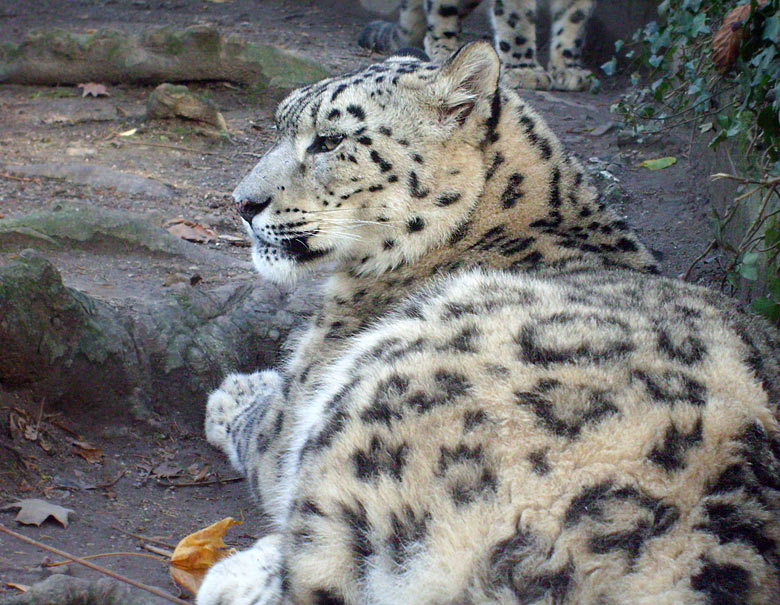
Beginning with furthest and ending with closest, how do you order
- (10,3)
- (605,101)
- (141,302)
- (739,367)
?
(10,3)
(605,101)
(141,302)
(739,367)

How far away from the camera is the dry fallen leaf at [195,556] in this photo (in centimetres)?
276

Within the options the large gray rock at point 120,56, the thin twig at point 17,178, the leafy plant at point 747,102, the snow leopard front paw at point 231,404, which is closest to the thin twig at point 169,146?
the thin twig at point 17,178

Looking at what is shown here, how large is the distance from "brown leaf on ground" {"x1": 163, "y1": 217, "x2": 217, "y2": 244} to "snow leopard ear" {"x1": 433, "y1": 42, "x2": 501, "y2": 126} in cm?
260

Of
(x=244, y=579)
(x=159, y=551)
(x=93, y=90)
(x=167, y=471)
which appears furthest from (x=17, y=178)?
(x=244, y=579)

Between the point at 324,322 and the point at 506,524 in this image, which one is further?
the point at 324,322

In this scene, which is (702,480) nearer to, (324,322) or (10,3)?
(324,322)

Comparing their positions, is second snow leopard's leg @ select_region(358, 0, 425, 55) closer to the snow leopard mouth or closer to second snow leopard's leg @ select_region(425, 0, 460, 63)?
second snow leopard's leg @ select_region(425, 0, 460, 63)

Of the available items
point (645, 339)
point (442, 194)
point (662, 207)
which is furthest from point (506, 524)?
point (662, 207)

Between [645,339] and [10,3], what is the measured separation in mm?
10346

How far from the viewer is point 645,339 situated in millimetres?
2156

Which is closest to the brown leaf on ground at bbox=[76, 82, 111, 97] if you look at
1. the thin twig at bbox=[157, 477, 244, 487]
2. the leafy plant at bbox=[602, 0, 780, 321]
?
the leafy plant at bbox=[602, 0, 780, 321]

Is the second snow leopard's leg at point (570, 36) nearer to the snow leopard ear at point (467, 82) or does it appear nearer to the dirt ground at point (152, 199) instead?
the dirt ground at point (152, 199)

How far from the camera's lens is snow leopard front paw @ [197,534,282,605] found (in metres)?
2.50

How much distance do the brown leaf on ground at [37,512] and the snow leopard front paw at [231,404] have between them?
0.76m
